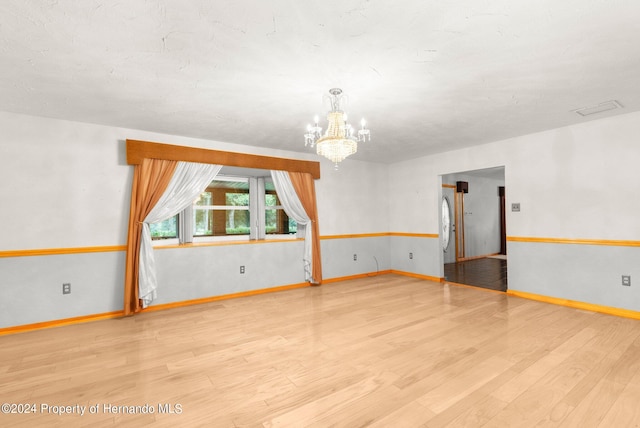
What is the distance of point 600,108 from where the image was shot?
363 centimetres

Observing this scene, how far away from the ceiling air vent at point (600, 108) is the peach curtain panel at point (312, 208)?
4061mm

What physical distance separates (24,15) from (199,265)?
352 cm

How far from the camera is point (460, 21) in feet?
6.47

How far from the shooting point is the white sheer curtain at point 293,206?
549cm

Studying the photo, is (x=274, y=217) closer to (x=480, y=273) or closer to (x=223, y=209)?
(x=223, y=209)

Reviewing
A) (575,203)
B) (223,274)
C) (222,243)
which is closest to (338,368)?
(223,274)

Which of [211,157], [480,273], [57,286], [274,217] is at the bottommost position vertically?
[480,273]

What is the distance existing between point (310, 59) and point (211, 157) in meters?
2.93

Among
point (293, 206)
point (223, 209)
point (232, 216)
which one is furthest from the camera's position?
point (293, 206)

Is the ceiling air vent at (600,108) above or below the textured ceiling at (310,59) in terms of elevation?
below

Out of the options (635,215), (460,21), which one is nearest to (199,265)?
(460,21)

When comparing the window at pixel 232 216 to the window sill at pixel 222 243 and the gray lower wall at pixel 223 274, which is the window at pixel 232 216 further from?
the gray lower wall at pixel 223 274

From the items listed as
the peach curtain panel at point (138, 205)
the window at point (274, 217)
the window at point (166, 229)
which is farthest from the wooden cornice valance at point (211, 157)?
the window at point (166, 229)

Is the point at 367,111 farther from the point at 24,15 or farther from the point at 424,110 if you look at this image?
the point at 24,15
